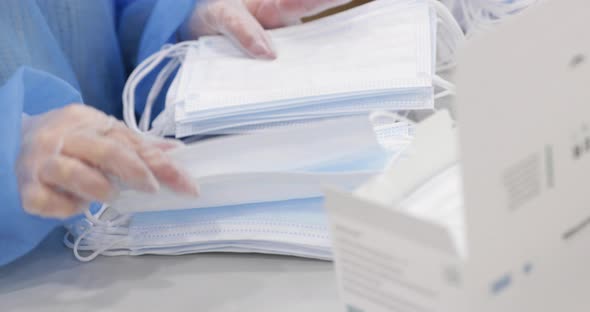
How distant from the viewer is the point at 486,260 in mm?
472

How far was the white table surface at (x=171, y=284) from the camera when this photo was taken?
2.41 feet

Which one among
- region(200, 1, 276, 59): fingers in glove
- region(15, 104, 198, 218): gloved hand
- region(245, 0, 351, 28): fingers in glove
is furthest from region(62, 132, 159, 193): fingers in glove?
region(245, 0, 351, 28): fingers in glove

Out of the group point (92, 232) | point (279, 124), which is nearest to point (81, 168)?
point (92, 232)

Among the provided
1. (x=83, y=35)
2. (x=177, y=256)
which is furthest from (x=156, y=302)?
(x=83, y=35)

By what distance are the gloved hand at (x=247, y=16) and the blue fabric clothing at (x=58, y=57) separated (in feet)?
0.08

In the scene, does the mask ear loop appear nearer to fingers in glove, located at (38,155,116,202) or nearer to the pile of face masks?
the pile of face masks

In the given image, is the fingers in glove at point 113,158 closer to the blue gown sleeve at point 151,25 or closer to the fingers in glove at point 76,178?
the fingers in glove at point 76,178

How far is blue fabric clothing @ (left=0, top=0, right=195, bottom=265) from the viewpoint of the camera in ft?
2.54

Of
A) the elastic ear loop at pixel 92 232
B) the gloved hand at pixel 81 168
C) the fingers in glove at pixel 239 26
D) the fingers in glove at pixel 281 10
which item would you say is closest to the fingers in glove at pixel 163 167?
the gloved hand at pixel 81 168

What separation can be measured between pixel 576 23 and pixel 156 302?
1.43 feet

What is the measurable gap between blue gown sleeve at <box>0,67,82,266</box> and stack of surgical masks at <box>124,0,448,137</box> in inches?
5.1

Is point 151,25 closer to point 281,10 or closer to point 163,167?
point 281,10

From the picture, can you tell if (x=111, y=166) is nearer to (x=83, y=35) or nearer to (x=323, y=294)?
(x=323, y=294)

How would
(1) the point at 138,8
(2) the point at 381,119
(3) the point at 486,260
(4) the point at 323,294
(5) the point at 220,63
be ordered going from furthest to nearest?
(1) the point at 138,8
(5) the point at 220,63
(2) the point at 381,119
(4) the point at 323,294
(3) the point at 486,260
